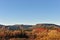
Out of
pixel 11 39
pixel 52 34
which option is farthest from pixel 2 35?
pixel 52 34

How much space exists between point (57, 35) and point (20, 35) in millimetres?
10085

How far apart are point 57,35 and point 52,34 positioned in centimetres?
108

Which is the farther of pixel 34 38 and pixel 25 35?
pixel 25 35

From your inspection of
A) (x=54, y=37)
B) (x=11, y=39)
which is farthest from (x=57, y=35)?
(x=11, y=39)

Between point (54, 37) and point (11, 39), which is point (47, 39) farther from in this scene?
point (11, 39)

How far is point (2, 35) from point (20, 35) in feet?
13.1

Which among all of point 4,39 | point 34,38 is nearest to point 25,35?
point 34,38

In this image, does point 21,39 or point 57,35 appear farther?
point 21,39

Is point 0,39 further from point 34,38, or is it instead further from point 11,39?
point 34,38

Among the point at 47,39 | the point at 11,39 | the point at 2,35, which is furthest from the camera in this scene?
the point at 2,35

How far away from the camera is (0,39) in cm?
3450

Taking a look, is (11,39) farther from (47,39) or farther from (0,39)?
(47,39)

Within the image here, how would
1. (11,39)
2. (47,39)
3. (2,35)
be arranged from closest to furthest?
(47,39), (11,39), (2,35)

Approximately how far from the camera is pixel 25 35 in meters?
39.1
